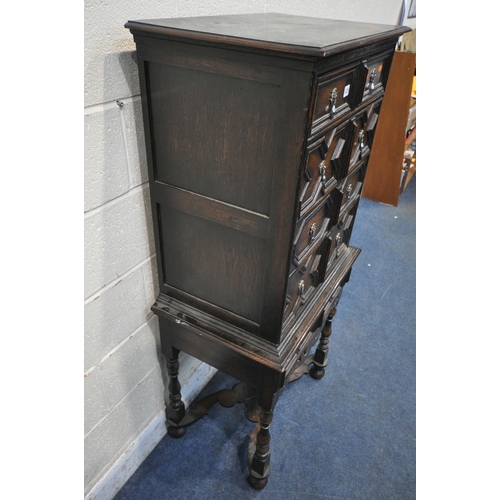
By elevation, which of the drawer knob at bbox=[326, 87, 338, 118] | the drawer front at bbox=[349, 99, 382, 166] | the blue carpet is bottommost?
the blue carpet

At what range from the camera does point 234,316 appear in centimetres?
104

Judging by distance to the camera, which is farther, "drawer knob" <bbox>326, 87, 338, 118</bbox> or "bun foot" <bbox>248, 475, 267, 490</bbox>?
"bun foot" <bbox>248, 475, 267, 490</bbox>

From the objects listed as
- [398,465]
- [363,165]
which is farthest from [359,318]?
[363,165]

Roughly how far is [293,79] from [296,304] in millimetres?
597

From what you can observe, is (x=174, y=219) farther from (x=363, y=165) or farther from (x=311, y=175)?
(x=363, y=165)

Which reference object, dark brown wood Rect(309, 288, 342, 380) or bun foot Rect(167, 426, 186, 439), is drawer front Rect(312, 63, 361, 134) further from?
bun foot Rect(167, 426, 186, 439)

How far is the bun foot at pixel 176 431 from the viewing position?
147 centimetres

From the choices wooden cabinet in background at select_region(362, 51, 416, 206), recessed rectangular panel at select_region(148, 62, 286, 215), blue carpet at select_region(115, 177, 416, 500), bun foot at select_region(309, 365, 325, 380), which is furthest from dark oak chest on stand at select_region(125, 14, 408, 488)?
wooden cabinet in background at select_region(362, 51, 416, 206)

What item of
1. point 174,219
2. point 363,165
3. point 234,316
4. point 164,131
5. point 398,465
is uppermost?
point 164,131

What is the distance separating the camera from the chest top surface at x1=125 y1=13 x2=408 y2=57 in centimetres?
66

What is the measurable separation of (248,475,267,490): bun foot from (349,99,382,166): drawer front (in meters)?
1.07

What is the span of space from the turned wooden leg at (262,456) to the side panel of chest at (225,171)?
0.32 meters

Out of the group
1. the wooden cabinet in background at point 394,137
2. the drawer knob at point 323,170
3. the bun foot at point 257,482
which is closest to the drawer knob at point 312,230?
the drawer knob at point 323,170

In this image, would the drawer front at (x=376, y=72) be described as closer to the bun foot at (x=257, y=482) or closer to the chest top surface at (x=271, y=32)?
the chest top surface at (x=271, y=32)
